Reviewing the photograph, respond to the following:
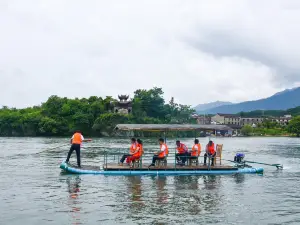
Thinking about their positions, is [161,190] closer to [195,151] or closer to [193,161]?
[195,151]

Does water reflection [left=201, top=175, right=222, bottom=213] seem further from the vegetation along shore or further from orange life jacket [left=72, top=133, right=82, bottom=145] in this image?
the vegetation along shore

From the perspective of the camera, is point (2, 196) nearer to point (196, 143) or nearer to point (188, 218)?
point (188, 218)

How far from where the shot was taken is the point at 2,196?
18297mm

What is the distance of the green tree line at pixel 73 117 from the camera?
10869cm

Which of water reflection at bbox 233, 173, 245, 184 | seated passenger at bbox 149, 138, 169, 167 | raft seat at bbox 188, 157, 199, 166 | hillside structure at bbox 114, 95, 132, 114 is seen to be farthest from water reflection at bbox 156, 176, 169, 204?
hillside structure at bbox 114, 95, 132, 114

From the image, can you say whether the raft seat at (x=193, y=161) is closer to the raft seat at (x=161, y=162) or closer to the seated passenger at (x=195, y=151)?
the seated passenger at (x=195, y=151)

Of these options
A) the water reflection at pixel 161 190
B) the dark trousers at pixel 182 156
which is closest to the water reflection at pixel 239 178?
the dark trousers at pixel 182 156

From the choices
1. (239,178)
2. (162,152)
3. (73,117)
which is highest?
(73,117)

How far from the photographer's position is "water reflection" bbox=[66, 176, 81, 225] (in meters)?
14.7

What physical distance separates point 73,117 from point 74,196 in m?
94.5

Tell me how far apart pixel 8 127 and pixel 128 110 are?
32.7 meters

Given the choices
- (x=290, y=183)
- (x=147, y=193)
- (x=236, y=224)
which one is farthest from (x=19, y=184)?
(x=290, y=183)

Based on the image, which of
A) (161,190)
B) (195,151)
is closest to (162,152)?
(195,151)

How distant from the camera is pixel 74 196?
18.5 meters
